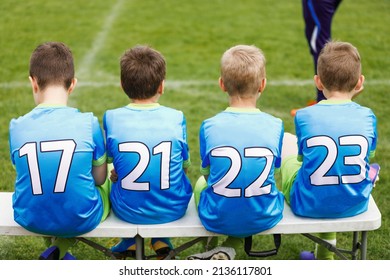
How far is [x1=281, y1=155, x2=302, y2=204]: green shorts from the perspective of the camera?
391 centimetres

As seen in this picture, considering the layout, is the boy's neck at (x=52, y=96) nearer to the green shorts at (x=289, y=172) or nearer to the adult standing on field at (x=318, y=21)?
the green shorts at (x=289, y=172)

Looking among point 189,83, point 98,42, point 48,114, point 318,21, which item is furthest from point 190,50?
point 48,114

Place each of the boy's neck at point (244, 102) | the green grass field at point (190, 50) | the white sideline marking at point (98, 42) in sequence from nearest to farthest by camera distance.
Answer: the boy's neck at point (244, 102) < the green grass field at point (190, 50) < the white sideline marking at point (98, 42)

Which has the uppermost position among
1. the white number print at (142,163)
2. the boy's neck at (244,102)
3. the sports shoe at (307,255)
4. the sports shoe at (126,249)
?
the boy's neck at (244,102)

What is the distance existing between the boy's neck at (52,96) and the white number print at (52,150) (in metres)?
0.30

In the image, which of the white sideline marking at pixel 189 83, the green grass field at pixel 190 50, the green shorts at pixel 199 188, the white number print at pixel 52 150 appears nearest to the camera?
the white number print at pixel 52 150

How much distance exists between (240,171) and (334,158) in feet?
1.63

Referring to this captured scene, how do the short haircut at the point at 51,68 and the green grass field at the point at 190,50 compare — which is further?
the green grass field at the point at 190,50

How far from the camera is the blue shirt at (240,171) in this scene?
350cm

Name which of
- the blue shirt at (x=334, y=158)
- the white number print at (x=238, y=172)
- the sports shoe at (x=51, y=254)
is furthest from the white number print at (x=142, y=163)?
the blue shirt at (x=334, y=158)

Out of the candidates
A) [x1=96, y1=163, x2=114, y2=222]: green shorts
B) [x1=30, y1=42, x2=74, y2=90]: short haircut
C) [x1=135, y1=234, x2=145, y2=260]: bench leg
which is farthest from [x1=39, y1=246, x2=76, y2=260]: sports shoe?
[x1=30, y1=42, x2=74, y2=90]: short haircut

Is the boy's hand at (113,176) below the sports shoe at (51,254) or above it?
above

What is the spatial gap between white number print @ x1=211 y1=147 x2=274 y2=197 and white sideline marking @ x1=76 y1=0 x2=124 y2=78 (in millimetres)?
4072

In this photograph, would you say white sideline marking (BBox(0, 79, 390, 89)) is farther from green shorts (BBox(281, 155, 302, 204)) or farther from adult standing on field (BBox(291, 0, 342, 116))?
green shorts (BBox(281, 155, 302, 204))
